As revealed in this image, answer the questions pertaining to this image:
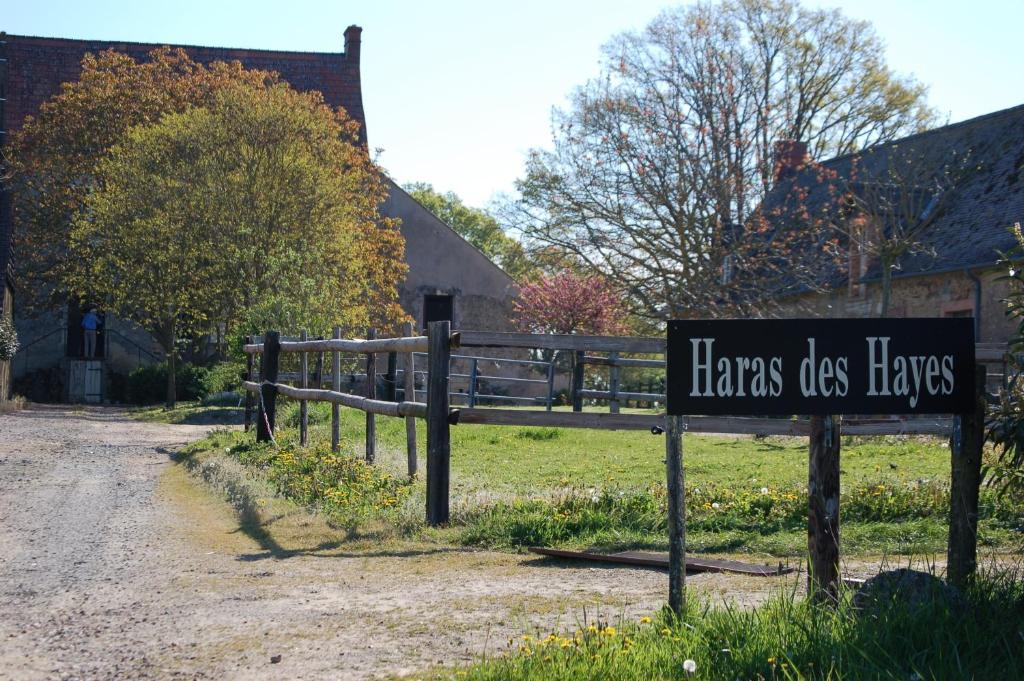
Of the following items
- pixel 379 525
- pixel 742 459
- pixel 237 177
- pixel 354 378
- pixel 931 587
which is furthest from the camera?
pixel 237 177

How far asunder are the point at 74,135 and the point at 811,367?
3029cm

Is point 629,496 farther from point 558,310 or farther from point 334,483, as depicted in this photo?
point 558,310

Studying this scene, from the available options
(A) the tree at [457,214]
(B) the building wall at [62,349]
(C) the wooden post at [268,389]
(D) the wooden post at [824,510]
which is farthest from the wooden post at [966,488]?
(A) the tree at [457,214]

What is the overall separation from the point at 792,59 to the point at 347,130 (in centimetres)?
1334

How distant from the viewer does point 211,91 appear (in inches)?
1232

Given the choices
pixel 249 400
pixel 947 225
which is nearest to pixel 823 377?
pixel 249 400

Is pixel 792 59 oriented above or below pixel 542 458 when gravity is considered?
above

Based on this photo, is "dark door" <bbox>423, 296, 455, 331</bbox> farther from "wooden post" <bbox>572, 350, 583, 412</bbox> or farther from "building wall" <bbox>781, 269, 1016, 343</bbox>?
"wooden post" <bbox>572, 350, 583, 412</bbox>

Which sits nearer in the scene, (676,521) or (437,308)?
(676,521)

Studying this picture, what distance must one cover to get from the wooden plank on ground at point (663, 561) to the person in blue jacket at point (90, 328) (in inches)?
1200

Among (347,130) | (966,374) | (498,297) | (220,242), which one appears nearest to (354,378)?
(220,242)

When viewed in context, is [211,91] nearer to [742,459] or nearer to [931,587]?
[742,459]

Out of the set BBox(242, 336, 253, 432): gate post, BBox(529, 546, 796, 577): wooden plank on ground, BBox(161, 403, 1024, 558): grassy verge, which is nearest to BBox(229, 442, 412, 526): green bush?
BBox(161, 403, 1024, 558): grassy verge

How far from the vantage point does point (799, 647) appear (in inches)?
155
